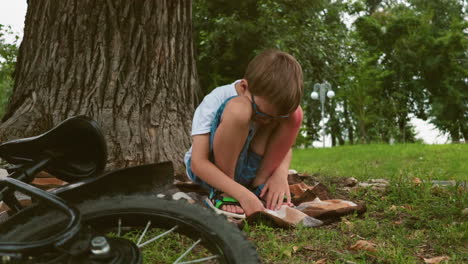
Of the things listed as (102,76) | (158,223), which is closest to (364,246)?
(158,223)

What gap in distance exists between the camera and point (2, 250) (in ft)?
3.69

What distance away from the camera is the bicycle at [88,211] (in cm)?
115

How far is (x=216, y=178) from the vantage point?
2.39 m

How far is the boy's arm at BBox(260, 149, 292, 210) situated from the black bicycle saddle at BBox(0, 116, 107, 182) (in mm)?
1265

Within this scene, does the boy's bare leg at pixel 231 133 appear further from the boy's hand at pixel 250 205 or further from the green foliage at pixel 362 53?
the green foliage at pixel 362 53

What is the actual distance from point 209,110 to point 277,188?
61cm

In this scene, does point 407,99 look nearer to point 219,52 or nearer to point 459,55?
point 459,55

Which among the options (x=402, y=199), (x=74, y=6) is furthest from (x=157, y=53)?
(x=402, y=199)

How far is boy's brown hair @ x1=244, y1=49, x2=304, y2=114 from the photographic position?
2.20m

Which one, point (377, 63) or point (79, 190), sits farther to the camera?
point (377, 63)

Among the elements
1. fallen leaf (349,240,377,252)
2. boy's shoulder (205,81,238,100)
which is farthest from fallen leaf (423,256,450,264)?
boy's shoulder (205,81,238,100)

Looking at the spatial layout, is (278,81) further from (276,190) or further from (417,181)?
(417,181)

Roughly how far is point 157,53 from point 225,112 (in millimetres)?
1241

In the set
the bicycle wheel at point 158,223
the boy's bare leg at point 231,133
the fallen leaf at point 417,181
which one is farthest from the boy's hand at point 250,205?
the fallen leaf at point 417,181
